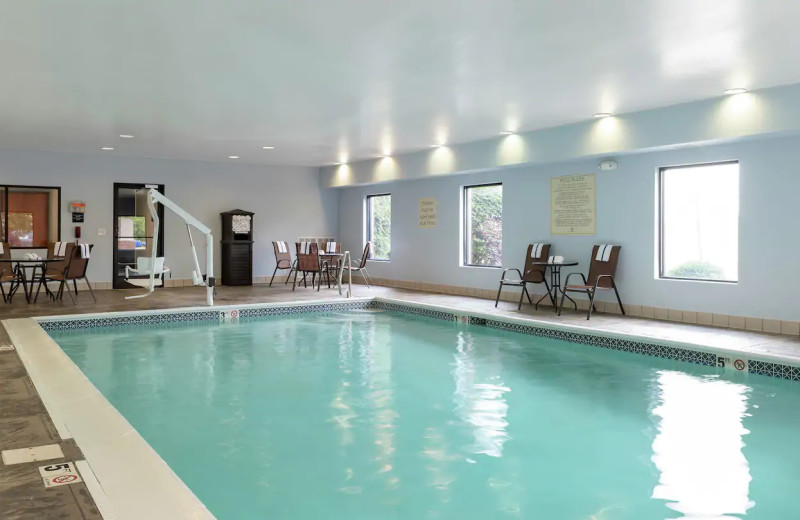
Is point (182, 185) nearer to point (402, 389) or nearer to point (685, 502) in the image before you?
point (402, 389)

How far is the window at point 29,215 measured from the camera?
1046 cm

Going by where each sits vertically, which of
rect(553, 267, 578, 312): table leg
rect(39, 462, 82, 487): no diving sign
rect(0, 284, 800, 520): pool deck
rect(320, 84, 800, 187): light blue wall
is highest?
rect(320, 84, 800, 187): light blue wall

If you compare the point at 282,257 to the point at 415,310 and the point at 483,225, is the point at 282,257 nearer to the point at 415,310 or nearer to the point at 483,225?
the point at 483,225

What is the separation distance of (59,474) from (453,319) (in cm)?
614

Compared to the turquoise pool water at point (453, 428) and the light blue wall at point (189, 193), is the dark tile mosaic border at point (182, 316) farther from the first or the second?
the light blue wall at point (189, 193)

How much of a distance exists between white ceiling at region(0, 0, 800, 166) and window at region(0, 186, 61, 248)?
270 cm

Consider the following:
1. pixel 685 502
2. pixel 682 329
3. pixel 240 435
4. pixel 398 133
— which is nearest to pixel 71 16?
pixel 240 435

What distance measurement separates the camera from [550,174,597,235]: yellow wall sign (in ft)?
27.8

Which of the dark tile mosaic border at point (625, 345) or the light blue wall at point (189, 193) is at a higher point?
the light blue wall at point (189, 193)

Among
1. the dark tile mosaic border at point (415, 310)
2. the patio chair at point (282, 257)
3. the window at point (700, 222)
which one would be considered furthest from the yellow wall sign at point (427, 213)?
the window at point (700, 222)

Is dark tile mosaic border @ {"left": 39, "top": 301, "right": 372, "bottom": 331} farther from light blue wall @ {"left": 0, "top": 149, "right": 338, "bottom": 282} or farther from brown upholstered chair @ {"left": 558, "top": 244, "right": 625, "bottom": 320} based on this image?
light blue wall @ {"left": 0, "top": 149, "right": 338, "bottom": 282}

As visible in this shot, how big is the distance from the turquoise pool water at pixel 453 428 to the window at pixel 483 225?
3.66 metres

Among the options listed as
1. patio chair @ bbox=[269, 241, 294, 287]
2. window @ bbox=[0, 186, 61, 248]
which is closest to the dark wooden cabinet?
patio chair @ bbox=[269, 241, 294, 287]

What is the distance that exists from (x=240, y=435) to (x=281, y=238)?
9551 millimetres
